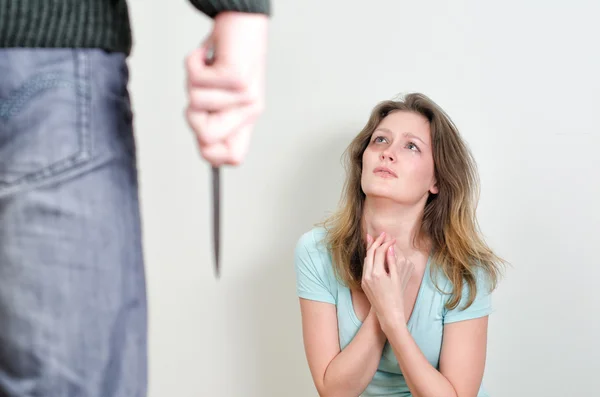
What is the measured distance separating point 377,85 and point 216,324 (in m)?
0.87

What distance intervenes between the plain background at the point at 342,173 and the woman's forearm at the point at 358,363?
0.49 meters

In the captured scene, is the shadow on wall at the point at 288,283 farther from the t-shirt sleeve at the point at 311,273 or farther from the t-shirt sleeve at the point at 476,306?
the t-shirt sleeve at the point at 476,306

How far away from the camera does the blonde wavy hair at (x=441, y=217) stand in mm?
1837

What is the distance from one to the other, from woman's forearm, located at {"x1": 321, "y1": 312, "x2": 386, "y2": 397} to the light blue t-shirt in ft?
0.24

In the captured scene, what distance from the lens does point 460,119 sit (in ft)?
6.84

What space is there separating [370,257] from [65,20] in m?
1.23

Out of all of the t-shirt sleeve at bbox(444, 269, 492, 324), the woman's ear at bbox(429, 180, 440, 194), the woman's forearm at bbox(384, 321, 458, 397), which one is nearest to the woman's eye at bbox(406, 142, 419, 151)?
the woman's ear at bbox(429, 180, 440, 194)

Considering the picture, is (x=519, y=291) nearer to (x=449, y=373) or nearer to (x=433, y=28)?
(x=449, y=373)

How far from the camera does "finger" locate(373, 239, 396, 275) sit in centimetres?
175

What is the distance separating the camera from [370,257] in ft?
5.80

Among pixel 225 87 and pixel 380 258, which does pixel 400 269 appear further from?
A: pixel 225 87

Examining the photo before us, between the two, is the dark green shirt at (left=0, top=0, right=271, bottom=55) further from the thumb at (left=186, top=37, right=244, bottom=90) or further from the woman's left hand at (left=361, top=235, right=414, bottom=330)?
the woman's left hand at (left=361, top=235, right=414, bottom=330)

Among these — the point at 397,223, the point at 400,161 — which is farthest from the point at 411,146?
the point at 397,223

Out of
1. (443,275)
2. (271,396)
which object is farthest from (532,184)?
(271,396)
